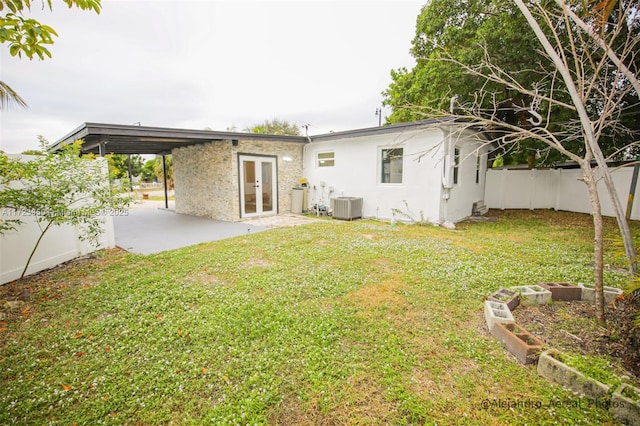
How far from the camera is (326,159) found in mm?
10289

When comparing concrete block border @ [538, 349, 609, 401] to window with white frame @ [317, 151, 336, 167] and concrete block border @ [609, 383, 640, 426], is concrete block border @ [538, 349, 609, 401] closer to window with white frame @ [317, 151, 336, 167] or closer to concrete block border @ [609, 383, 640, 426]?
concrete block border @ [609, 383, 640, 426]

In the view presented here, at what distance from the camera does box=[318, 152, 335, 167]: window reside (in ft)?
33.2

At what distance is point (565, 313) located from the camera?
2.74 metres

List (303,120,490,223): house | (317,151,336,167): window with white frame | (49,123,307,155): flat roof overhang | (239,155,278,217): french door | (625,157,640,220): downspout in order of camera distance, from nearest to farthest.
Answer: (49,123,307,155): flat roof overhang → (303,120,490,223): house → (625,157,640,220): downspout → (239,155,278,217): french door → (317,151,336,167): window with white frame

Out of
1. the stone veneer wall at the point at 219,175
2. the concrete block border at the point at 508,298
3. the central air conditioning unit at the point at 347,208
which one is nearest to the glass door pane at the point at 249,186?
the stone veneer wall at the point at 219,175

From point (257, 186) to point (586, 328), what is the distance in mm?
8782

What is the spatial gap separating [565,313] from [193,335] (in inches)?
150

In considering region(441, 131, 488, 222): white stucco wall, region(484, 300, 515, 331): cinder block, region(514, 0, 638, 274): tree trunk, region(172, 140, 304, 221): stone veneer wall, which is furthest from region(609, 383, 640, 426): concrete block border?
region(172, 140, 304, 221): stone veneer wall

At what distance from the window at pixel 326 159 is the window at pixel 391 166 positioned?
208 cm

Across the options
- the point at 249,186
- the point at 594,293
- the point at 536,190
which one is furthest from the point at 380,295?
the point at 536,190

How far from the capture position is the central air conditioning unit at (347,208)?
352 inches

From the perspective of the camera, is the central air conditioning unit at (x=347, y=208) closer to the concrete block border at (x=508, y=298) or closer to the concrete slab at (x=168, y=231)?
the concrete slab at (x=168, y=231)

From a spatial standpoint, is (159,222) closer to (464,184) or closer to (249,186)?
(249,186)

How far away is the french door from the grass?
466 centimetres
